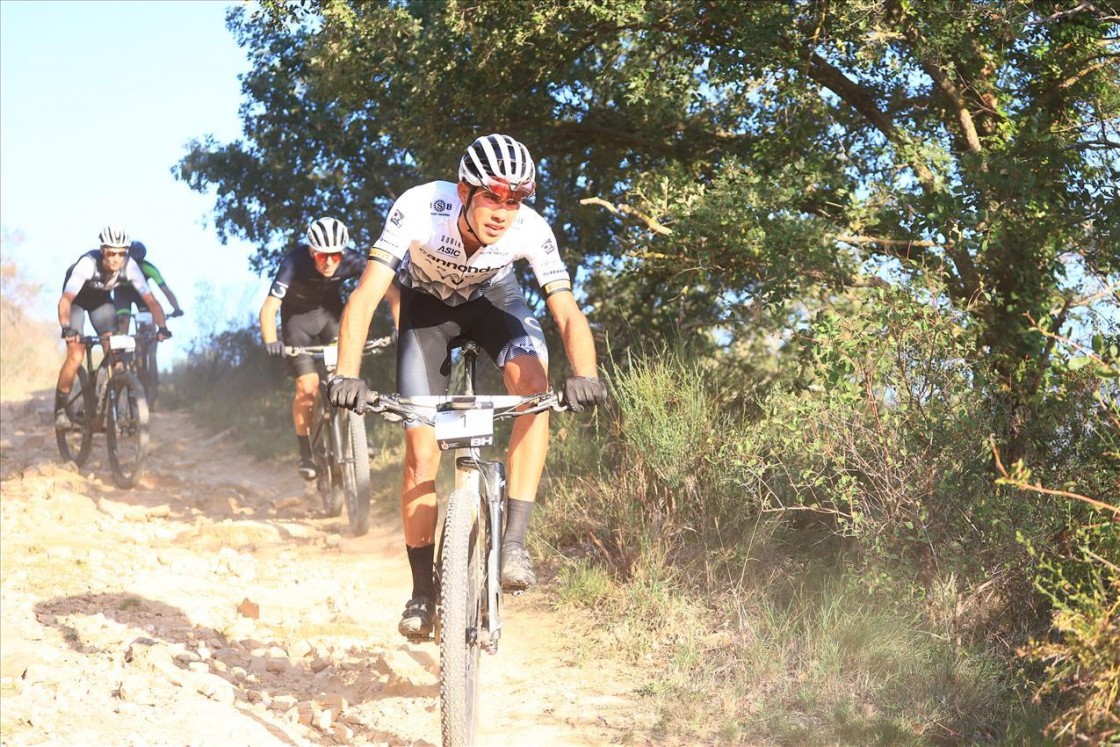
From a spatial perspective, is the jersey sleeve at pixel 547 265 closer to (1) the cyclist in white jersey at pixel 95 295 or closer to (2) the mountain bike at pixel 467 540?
(2) the mountain bike at pixel 467 540

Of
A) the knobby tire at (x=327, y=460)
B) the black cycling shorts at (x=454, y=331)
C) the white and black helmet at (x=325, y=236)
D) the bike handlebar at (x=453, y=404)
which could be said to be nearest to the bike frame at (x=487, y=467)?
the bike handlebar at (x=453, y=404)

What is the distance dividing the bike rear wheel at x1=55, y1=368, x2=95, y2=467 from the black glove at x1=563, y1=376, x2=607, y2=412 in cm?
787

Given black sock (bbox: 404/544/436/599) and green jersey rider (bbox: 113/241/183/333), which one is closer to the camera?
black sock (bbox: 404/544/436/599)

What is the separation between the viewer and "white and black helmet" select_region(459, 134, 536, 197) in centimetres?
435

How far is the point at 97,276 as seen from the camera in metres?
10.7

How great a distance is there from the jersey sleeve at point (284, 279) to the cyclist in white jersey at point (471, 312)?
373cm

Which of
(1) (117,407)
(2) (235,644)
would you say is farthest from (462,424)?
(1) (117,407)

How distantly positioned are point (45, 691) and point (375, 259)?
216 centimetres

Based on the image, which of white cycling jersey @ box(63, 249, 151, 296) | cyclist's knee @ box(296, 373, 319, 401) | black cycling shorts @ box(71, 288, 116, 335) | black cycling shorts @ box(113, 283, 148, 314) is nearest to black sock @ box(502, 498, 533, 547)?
cyclist's knee @ box(296, 373, 319, 401)

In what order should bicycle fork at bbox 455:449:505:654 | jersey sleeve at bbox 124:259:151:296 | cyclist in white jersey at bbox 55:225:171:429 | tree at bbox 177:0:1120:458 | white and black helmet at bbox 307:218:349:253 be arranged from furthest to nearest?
jersey sleeve at bbox 124:259:151:296 < cyclist in white jersey at bbox 55:225:171:429 < white and black helmet at bbox 307:218:349:253 < tree at bbox 177:0:1120:458 < bicycle fork at bbox 455:449:505:654

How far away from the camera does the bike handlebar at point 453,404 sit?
400 centimetres

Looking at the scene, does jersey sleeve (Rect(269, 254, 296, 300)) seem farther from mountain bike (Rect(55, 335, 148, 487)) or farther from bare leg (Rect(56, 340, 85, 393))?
bare leg (Rect(56, 340, 85, 393))

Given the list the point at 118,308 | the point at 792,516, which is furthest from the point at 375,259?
the point at 118,308

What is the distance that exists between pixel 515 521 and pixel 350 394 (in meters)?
0.95
